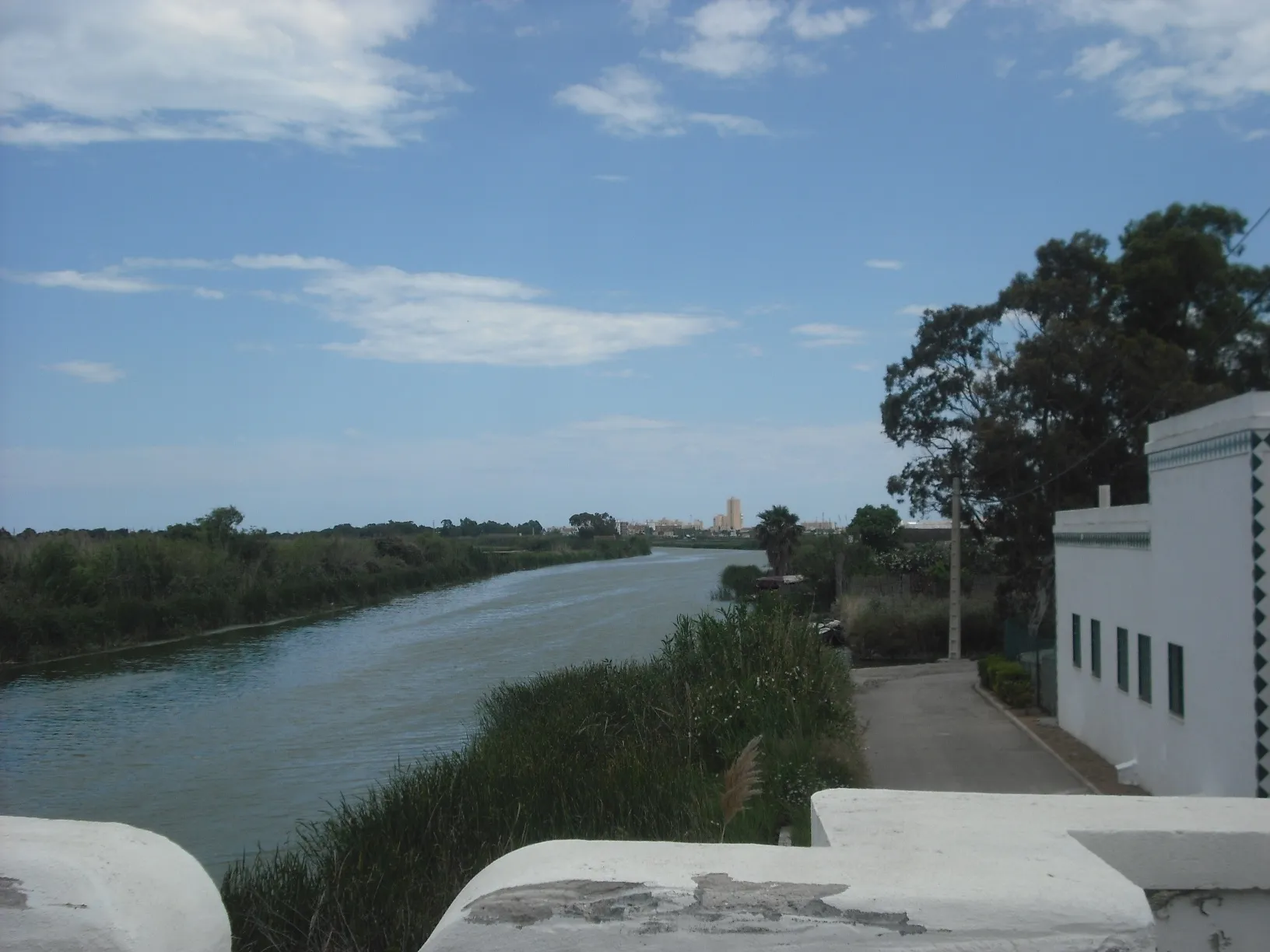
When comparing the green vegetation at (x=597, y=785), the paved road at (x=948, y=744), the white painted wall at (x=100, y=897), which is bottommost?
the paved road at (x=948, y=744)

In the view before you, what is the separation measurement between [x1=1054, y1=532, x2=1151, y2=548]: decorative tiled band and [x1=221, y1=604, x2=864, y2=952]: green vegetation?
472 cm

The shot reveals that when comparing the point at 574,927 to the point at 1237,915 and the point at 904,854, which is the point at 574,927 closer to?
the point at 904,854

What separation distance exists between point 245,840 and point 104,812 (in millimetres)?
5860

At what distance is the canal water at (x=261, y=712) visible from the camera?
2450 centimetres

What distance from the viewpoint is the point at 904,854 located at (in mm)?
2713

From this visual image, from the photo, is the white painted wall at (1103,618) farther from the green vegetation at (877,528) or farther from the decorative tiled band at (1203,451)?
the green vegetation at (877,528)

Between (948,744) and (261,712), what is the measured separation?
22.1m

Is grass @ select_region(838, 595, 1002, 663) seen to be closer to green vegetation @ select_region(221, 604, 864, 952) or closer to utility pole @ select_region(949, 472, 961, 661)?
utility pole @ select_region(949, 472, 961, 661)

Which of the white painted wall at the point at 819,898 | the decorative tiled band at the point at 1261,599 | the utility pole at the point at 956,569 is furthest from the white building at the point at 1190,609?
the utility pole at the point at 956,569

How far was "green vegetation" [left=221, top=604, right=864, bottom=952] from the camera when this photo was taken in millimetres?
9062

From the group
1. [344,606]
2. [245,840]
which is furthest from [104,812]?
[344,606]

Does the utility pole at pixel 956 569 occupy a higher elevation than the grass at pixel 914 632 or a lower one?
higher

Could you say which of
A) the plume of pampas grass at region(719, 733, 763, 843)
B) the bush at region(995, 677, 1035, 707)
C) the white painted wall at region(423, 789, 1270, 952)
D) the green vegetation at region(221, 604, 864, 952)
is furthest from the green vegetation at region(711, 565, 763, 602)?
the white painted wall at region(423, 789, 1270, 952)

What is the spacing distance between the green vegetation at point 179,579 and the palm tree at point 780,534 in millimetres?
24774
